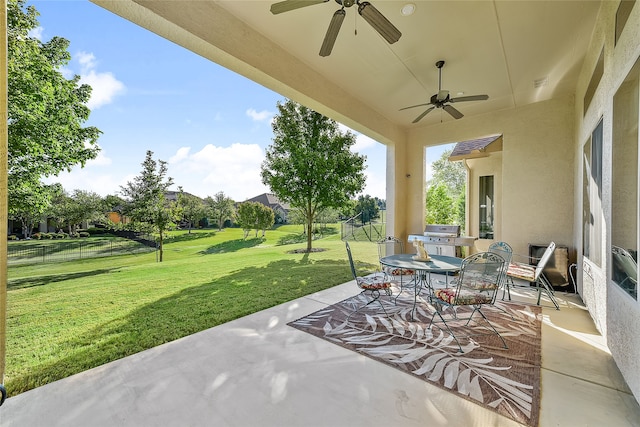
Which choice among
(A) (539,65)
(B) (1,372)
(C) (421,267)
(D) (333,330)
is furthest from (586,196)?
(B) (1,372)

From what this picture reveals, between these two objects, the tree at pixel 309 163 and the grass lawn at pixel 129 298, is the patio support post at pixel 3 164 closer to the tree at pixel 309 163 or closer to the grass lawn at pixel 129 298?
the grass lawn at pixel 129 298

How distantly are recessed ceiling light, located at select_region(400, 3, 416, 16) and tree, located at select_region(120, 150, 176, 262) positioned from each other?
6218 millimetres

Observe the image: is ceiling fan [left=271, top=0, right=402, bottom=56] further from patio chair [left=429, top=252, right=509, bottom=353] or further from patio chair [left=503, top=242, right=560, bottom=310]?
patio chair [left=503, top=242, right=560, bottom=310]

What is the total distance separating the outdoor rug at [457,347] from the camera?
195 centimetres

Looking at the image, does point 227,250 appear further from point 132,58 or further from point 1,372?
point 1,372

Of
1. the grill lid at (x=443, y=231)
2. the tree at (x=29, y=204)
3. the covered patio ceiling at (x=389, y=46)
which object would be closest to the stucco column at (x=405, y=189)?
the grill lid at (x=443, y=231)

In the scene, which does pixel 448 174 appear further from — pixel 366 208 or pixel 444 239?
pixel 444 239

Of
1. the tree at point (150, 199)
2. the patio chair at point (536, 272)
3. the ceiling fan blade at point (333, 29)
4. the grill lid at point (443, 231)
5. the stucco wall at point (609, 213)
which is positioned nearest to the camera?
the stucco wall at point (609, 213)

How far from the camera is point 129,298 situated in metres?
4.12

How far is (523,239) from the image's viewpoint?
16.7 feet

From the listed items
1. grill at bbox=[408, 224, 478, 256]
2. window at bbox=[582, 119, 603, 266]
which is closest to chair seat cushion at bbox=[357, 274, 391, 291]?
window at bbox=[582, 119, 603, 266]

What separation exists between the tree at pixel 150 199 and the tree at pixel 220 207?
1.03m

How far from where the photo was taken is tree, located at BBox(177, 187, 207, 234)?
734cm

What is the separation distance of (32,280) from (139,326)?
9.33 ft
